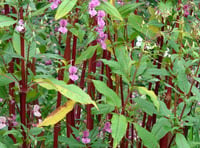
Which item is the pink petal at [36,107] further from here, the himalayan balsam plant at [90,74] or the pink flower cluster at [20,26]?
the pink flower cluster at [20,26]

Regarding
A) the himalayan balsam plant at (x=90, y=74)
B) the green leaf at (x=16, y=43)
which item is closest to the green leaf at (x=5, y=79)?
the himalayan balsam plant at (x=90, y=74)

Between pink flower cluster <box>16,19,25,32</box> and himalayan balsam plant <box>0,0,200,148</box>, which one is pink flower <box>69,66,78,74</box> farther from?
pink flower cluster <box>16,19,25,32</box>

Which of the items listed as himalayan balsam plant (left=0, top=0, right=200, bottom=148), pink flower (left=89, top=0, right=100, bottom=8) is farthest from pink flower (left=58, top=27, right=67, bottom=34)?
pink flower (left=89, top=0, right=100, bottom=8)

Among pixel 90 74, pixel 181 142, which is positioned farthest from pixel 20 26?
pixel 181 142

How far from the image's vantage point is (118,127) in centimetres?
100

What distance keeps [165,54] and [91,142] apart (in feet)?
1.36

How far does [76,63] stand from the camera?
1.16 metres

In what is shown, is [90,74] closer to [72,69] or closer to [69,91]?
[72,69]

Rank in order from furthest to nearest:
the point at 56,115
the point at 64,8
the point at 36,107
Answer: the point at 36,107
the point at 56,115
the point at 64,8

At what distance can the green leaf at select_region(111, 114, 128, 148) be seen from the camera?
3.22ft

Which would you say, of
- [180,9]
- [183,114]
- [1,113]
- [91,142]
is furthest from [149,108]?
[1,113]

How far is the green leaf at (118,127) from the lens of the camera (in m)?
0.98

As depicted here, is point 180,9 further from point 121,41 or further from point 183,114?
point 183,114

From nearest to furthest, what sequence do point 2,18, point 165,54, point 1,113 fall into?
1. point 2,18
2. point 1,113
3. point 165,54
